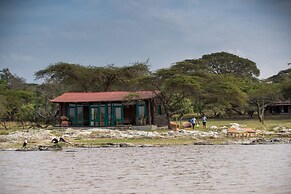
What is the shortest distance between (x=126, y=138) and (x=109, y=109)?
7883 mm

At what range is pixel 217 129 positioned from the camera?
28828 millimetres

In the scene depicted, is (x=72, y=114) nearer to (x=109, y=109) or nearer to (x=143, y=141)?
(x=109, y=109)

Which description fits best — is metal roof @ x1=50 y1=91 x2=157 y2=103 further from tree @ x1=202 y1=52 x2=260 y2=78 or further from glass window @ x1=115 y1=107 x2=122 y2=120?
tree @ x1=202 y1=52 x2=260 y2=78

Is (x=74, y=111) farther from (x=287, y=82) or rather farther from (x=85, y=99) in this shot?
(x=287, y=82)

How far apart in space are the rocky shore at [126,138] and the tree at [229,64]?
3608cm

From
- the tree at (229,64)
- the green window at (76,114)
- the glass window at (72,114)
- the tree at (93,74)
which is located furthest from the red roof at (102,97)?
the tree at (229,64)

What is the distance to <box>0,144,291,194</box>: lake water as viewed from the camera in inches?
440

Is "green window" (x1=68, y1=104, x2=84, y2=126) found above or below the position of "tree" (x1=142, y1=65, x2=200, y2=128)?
below

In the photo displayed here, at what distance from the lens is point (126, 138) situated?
2591 cm

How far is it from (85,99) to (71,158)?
1537 cm

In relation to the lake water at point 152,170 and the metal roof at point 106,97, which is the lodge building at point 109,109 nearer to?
the metal roof at point 106,97

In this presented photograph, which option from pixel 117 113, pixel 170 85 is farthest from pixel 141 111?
pixel 170 85

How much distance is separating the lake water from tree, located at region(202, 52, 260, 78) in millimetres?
43108

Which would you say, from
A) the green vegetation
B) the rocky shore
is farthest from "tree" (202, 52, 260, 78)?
the rocky shore
